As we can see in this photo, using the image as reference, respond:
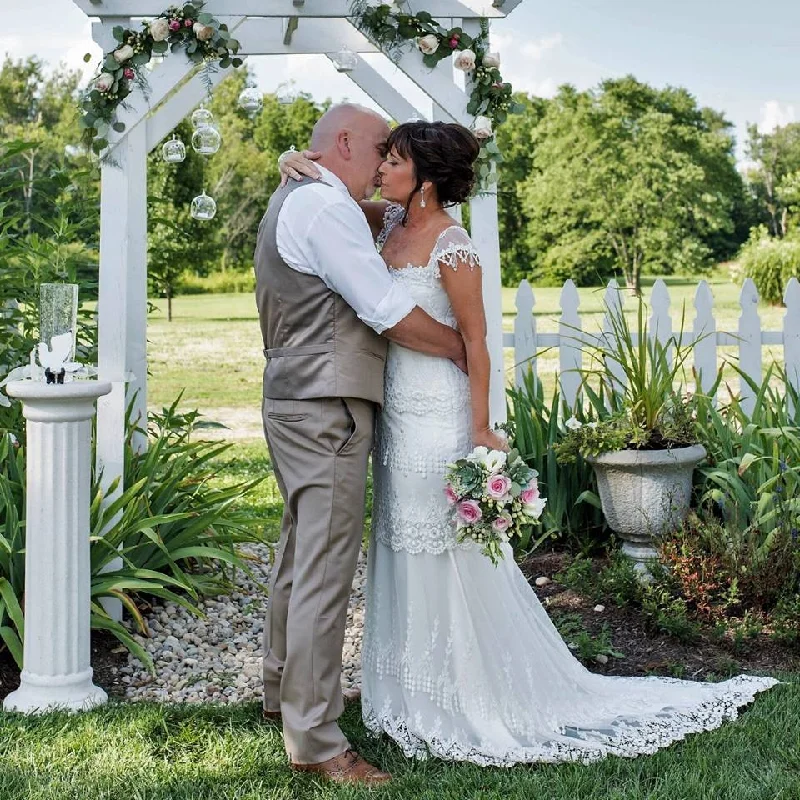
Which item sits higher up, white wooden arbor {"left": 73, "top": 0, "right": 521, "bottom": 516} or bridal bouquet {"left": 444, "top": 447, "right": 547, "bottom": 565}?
white wooden arbor {"left": 73, "top": 0, "right": 521, "bottom": 516}

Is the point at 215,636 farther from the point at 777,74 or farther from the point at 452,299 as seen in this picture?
the point at 777,74

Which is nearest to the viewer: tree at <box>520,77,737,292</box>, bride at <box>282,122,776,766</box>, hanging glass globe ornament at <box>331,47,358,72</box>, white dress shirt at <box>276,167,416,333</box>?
white dress shirt at <box>276,167,416,333</box>

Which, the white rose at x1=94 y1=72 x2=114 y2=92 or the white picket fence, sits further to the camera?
the white picket fence

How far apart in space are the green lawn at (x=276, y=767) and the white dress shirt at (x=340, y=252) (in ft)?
4.05

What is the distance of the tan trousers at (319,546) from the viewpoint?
2768mm

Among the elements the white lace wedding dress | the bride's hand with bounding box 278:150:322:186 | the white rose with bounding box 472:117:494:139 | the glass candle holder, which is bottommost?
the white lace wedding dress

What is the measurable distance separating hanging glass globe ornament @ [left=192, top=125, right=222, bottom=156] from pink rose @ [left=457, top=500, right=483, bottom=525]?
202cm

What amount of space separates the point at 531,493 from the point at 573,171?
30960 millimetres

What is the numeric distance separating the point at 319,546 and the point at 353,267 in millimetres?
750

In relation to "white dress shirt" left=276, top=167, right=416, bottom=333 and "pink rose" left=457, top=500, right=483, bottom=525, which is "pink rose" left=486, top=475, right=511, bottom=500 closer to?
"pink rose" left=457, top=500, right=483, bottom=525

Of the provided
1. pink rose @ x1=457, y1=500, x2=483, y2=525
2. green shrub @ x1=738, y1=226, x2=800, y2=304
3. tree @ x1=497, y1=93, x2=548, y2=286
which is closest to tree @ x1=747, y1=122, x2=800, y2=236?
tree @ x1=497, y1=93, x2=548, y2=286

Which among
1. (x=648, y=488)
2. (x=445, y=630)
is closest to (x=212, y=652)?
(x=445, y=630)

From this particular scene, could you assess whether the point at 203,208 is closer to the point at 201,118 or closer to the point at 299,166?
the point at 201,118

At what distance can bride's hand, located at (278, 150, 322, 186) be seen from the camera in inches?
109
